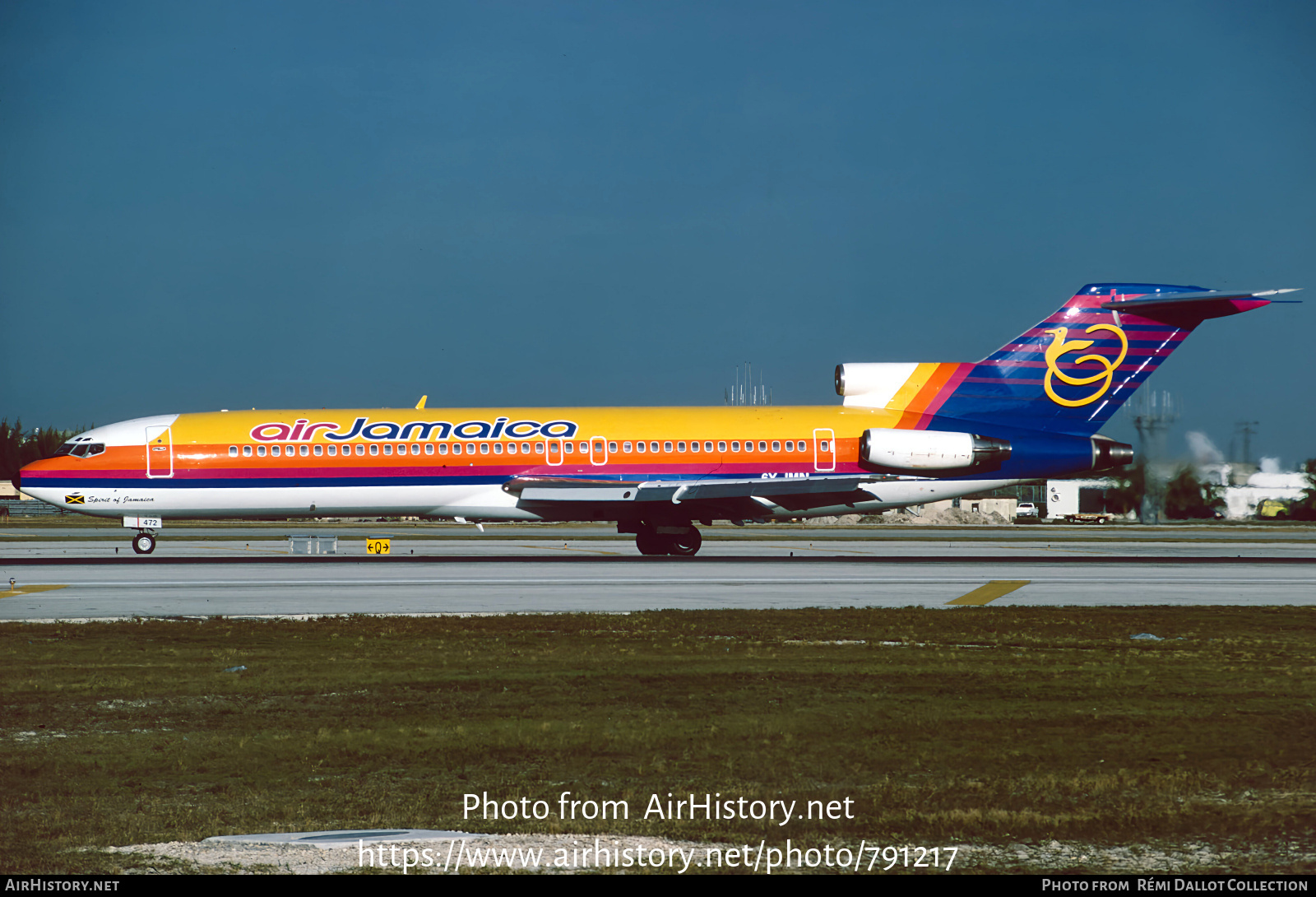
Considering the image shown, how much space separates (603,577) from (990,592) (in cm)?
832

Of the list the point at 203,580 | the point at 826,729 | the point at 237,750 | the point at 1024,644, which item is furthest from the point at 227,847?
the point at 203,580

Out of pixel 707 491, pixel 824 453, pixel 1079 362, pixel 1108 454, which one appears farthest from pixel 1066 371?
pixel 707 491

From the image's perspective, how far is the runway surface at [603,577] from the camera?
2031 cm

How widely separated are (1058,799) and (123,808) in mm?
5814

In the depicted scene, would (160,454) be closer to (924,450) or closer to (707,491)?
(707,491)

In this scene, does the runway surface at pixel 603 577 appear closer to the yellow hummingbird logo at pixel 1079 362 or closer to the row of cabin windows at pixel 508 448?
the row of cabin windows at pixel 508 448

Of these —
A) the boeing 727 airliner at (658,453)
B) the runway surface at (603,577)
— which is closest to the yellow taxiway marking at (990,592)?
the runway surface at (603,577)

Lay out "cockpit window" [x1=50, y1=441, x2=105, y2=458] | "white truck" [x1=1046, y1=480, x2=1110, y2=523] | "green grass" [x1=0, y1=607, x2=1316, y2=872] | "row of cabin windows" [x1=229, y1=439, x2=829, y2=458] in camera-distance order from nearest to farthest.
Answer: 1. "green grass" [x1=0, y1=607, x2=1316, y2=872]
2. "row of cabin windows" [x1=229, y1=439, x2=829, y2=458]
3. "cockpit window" [x1=50, y1=441, x2=105, y2=458]
4. "white truck" [x1=1046, y1=480, x2=1110, y2=523]

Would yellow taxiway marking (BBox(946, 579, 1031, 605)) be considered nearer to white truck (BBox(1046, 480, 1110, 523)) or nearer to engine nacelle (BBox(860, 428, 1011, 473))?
engine nacelle (BBox(860, 428, 1011, 473))

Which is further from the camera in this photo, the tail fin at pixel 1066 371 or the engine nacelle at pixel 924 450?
the tail fin at pixel 1066 371

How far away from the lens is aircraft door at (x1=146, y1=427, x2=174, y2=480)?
110 feet

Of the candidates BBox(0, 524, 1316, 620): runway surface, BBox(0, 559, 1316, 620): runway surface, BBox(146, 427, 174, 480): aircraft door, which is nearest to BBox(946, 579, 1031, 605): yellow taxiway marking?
BBox(0, 524, 1316, 620): runway surface

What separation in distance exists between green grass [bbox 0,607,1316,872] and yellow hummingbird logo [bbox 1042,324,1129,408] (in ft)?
65.6

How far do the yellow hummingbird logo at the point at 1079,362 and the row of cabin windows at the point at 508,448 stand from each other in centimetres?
841
